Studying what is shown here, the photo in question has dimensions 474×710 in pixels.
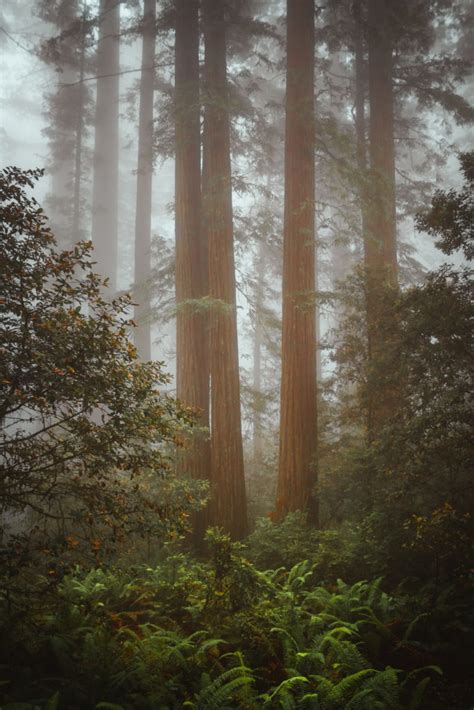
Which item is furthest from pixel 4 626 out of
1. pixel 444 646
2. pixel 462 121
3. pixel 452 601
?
pixel 462 121

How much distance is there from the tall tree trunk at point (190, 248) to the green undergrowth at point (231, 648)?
3.81 meters

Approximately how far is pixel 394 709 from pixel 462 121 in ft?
41.7

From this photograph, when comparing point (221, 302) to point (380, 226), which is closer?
point (221, 302)

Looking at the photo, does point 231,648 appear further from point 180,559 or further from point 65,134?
point 65,134

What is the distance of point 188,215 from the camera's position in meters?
9.38

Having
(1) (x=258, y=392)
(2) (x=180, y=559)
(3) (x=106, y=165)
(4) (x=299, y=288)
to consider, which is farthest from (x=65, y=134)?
(2) (x=180, y=559)

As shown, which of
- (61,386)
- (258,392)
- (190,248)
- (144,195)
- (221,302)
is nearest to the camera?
(61,386)

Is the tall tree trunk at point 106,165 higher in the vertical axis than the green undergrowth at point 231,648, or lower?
higher

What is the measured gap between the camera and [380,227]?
10070 mm

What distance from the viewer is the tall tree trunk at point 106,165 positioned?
18141mm

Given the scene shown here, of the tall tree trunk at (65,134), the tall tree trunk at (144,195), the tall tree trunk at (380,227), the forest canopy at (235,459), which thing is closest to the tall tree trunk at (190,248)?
the forest canopy at (235,459)

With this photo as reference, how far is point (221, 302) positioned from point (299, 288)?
1.63 meters

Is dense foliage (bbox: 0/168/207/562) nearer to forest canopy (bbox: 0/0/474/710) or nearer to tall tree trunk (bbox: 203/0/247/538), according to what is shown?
forest canopy (bbox: 0/0/474/710)

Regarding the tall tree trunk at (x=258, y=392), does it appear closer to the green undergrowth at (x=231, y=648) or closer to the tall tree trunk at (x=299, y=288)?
the tall tree trunk at (x=299, y=288)
